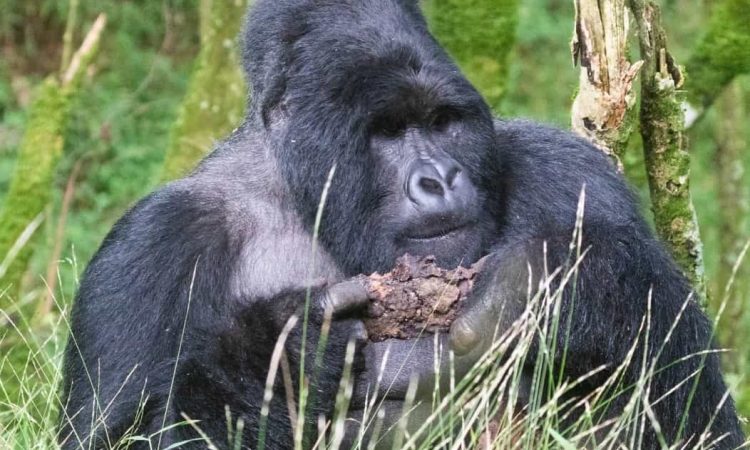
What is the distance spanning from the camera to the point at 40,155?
5.99 m

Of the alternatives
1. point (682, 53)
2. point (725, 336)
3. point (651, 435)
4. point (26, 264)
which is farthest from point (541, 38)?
point (651, 435)

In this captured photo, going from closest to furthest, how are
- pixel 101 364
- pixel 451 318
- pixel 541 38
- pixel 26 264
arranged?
pixel 451 318
pixel 101 364
pixel 26 264
pixel 541 38

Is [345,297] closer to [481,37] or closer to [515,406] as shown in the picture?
[515,406]

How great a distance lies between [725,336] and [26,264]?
3.94m

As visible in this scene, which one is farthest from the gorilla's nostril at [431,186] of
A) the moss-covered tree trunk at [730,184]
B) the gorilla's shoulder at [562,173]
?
the moss-covered tree trunk at [730,184]

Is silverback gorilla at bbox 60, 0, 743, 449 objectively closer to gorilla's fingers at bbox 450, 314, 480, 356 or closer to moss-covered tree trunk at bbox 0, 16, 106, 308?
gorilla's fingers at bbox 450, 314, 480, 356

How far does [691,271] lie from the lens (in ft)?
14.9

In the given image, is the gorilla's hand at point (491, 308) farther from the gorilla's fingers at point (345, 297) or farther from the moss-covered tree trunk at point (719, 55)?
the moss-covered tree trunk at point (719, 55)

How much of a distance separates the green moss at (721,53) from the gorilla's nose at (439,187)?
8.29 ft

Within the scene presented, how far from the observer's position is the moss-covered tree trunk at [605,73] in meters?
4.11

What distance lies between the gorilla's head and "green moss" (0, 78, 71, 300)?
2.39 m

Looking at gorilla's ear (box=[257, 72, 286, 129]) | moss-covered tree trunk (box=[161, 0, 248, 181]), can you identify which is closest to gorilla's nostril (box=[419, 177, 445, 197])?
gorilla's ear (box=[257, 72, 286, 129])

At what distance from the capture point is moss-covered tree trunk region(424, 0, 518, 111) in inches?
235

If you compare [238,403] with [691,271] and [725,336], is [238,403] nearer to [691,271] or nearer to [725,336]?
[691,271]
